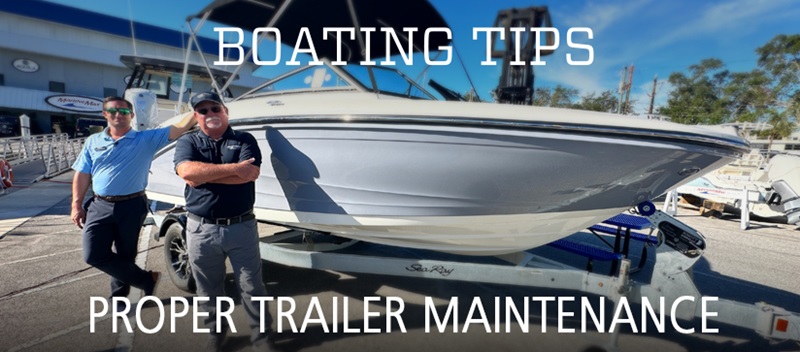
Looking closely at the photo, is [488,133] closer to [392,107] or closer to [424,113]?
[424,113]

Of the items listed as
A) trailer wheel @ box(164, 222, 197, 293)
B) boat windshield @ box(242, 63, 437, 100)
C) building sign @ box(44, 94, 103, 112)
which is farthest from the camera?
building sign @ box(44, 94, 103, 112)

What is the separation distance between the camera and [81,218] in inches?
86.1

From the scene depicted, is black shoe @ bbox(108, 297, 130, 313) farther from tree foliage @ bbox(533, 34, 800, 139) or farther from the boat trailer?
tree foliage @ bbox(533, 34, 800, 139)

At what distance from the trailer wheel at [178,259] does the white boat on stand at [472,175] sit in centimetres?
64

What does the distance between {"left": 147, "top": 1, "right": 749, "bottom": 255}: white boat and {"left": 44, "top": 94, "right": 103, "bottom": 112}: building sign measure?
31.8m

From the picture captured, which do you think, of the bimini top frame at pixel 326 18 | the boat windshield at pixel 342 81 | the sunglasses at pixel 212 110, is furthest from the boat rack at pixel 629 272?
the bimini top frame at pixel 326 18

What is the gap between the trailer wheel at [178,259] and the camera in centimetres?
261

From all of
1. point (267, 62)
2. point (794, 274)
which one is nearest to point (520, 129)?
point (267, 62)

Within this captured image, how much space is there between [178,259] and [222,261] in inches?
46.1

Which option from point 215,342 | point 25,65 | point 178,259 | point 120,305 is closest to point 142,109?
point 178,259

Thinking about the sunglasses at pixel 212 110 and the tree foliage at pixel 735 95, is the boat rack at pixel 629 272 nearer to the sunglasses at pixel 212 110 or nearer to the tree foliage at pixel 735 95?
the sunglasses at pixel 212 110

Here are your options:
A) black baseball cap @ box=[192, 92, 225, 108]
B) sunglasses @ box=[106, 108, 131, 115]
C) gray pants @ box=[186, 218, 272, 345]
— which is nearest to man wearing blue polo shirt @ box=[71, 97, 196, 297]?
sunglasses @ box=[106, 108, 131, 115]

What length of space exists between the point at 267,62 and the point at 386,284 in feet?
6.90

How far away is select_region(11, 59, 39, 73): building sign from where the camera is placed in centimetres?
2506
